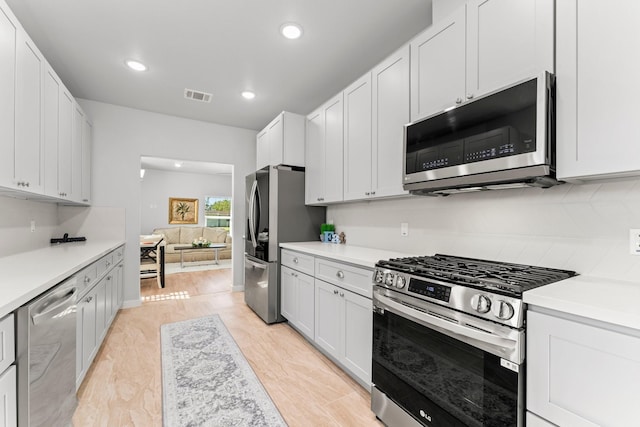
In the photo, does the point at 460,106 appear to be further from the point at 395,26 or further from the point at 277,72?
the point at 277,72

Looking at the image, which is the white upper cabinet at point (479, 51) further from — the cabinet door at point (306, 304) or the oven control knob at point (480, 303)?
the cabinet door at point (306, 304)

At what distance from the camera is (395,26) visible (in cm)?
231

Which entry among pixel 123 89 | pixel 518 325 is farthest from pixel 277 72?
pixel 518 325

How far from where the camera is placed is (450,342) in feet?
4.30

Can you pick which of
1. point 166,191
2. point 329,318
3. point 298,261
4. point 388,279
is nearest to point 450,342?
point 388,279

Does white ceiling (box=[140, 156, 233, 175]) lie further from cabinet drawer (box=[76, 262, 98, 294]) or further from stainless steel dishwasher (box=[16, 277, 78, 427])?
stainless steel dishwasher (box=[16, 277, 78, 427])

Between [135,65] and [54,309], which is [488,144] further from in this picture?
[135,65]

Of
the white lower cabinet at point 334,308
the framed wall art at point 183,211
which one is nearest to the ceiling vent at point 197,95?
the white lower cabinet at point 334,308

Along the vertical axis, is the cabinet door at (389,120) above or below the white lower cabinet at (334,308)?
above

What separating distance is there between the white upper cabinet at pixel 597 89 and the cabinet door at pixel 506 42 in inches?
2.3

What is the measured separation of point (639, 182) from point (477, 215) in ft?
2.45

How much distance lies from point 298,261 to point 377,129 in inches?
56.9

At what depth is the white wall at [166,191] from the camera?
8297mm

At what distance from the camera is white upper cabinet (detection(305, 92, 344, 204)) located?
2831 millimetres
